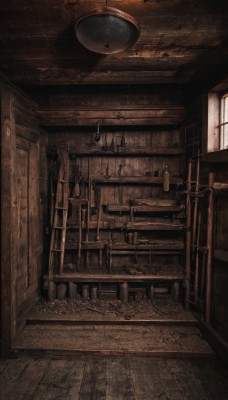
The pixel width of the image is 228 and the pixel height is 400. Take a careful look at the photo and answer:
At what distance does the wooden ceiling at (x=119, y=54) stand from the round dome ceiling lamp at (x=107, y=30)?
0.21m

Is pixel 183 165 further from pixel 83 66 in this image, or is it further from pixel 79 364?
pixel 79 364

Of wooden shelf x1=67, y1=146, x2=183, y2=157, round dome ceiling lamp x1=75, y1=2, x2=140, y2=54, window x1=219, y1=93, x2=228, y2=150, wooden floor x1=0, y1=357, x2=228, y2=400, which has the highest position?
round dome ceiling lamp x1=75, y1=2, x2=140, y2=54

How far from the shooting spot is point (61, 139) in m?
5.31

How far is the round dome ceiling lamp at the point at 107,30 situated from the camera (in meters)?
2.23

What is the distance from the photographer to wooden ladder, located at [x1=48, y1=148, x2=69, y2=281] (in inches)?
188

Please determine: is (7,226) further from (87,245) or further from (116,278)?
(116,278)

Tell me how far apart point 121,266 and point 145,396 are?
8.30 ft

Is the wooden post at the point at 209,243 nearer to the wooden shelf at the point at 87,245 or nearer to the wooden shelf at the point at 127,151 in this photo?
the wooden shelf at the point at 127,151

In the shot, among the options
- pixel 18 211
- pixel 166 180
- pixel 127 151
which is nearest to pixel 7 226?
pixel 18 211

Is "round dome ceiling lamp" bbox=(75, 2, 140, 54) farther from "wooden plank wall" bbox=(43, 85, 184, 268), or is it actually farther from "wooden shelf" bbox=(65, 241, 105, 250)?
"wooden shelf" bbox=(65, 241, 105, 250)

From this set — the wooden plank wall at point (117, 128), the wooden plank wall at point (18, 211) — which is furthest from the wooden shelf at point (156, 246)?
the wooden plank wall at point (18, 211)

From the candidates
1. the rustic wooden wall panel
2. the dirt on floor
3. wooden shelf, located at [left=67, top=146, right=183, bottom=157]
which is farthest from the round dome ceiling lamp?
the dirt on floor

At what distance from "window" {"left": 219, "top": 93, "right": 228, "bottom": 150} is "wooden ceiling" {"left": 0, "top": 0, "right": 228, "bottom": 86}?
0.57 meters

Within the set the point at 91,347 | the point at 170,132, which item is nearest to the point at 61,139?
the point at 170,132
